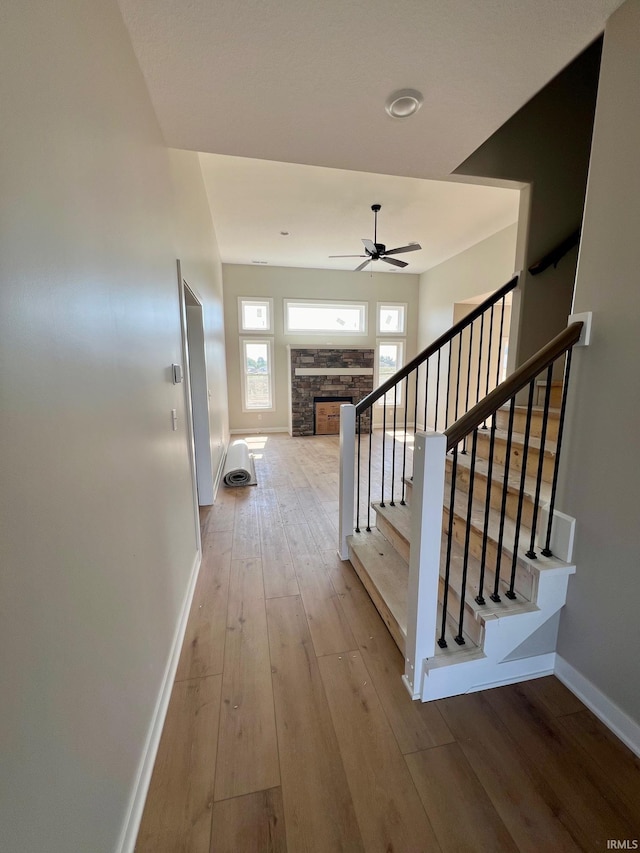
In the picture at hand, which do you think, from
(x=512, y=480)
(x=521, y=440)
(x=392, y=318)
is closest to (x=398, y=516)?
(x=512, y=480)

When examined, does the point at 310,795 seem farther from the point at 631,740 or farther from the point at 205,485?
the point at 205,485

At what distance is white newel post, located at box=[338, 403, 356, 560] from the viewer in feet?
7.82

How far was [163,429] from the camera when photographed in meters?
1.71

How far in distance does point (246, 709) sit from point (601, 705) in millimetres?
1431

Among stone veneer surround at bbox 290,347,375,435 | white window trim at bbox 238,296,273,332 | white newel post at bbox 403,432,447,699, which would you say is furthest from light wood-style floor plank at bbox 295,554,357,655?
white window trim at bbox 238,296,273,332

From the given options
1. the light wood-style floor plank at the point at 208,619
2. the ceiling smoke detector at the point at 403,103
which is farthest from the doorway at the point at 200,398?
the ceiling smoke detector at the point at 403,103

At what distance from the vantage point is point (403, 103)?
1652 mm

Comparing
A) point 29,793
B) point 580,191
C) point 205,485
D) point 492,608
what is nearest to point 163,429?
point 29,793

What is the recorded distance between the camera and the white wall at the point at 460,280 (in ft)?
16.8

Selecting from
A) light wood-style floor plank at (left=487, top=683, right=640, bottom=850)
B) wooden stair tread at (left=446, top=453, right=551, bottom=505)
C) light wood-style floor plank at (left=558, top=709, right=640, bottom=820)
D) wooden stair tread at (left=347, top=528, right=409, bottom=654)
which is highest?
wooden stair tread at (left=446, top=453, right=551, bottom=505)

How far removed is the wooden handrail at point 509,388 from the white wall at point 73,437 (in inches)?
46.1

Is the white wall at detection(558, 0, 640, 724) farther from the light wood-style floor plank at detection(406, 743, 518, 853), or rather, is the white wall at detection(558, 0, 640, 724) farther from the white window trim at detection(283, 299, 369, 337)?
the white window trim at detection(283, 299, 369, 337)

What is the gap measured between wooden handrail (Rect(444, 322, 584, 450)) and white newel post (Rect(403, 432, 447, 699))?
8 cm

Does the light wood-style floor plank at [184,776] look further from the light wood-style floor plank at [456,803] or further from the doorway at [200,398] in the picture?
the doorway at [200,398]
